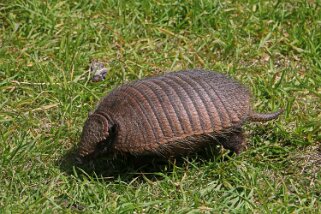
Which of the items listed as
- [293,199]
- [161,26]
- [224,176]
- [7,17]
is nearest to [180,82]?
[224,176]

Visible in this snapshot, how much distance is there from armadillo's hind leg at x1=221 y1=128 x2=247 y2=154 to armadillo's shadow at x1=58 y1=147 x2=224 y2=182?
0.33 ft

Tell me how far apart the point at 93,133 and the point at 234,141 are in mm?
1085

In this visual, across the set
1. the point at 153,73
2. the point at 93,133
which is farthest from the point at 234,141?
the point at 153,73

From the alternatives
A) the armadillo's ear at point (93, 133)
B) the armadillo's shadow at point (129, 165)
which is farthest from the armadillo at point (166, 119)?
the armadillo's shadow at point (129, 165)

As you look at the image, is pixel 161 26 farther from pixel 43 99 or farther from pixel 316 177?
pixel 316 177

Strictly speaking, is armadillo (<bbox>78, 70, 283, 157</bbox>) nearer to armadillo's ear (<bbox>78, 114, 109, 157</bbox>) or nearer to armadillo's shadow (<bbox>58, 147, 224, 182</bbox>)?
armadillo's ear (<bbox>78, 114, 109, 157</bbox>)

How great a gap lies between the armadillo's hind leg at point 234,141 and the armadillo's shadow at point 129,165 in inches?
4.0

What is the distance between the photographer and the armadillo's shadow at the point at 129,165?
19.8 ft

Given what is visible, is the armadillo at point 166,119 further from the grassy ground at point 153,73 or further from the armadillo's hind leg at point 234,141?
the grassy ground at point 153,73

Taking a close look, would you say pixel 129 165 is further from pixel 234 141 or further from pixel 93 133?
pixel 234 141

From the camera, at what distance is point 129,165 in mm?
6164

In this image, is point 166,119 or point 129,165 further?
point 129,165

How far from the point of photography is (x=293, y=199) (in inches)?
227

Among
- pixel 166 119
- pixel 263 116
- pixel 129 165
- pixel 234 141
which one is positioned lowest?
pixel 129 165
